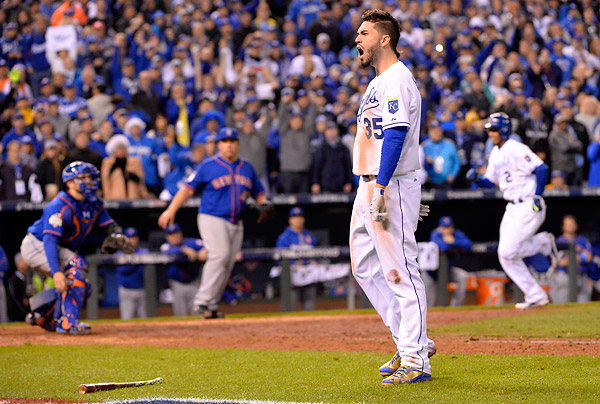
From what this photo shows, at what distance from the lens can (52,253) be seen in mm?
8258

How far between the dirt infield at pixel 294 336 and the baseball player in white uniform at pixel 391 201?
5.53 ft

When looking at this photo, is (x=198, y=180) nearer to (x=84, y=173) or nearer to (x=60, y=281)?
(x=84, y=173)

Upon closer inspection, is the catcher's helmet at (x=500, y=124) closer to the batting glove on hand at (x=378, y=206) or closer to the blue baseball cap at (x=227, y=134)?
the blue baseball cap at (x=227, y=134)

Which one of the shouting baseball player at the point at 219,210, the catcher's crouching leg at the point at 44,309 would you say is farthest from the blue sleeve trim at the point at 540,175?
the catcher's crouching leg at the point at 44,309

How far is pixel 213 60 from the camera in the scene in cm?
1566

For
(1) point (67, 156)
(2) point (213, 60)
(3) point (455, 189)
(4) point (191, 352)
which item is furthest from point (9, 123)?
(4) point (191, 352)

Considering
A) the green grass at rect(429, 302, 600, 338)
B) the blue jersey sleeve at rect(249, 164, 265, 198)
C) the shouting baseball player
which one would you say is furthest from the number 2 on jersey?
the blue jersey sleeve at rect(249, 164, 265, 198)

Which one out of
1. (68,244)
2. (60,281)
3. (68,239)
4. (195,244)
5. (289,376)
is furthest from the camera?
(195,244)

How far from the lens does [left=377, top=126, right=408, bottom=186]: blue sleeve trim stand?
4988 mm

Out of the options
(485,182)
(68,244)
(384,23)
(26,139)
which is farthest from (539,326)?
(26,139)

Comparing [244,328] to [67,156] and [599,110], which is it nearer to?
[67,156]

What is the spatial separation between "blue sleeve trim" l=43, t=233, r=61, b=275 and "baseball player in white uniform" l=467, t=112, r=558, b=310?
4.83 m

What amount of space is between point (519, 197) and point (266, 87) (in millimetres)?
6191

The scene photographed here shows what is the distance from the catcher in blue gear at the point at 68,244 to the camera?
8.36 meters
